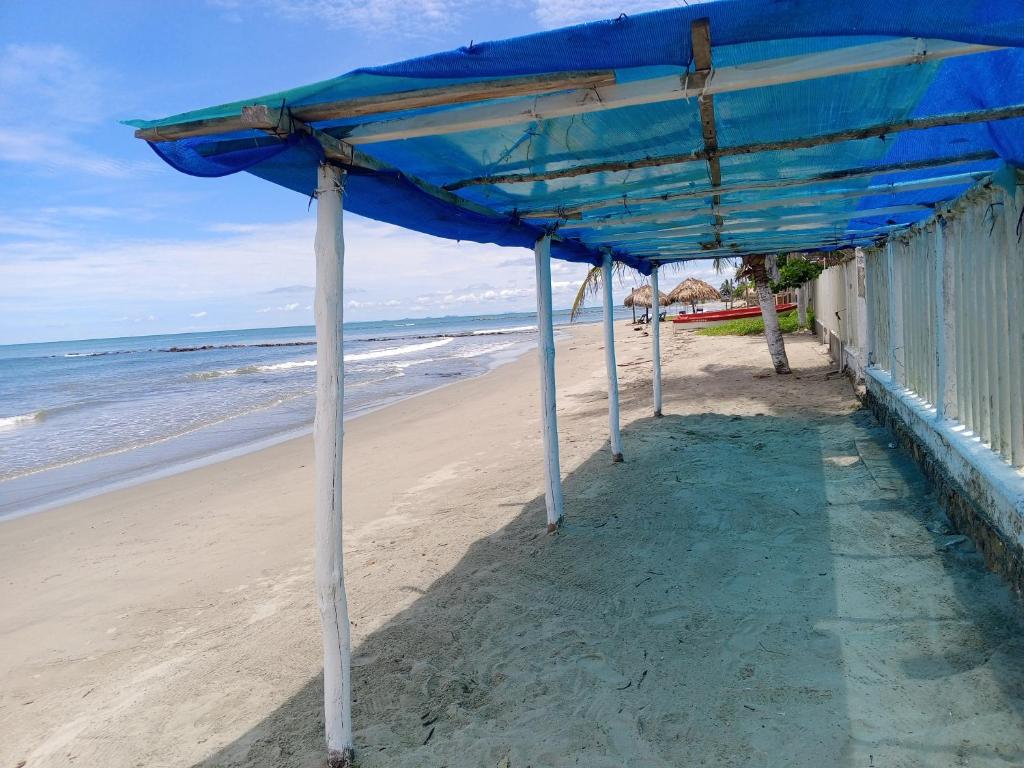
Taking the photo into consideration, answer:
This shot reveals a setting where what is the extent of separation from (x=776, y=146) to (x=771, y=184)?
93cm

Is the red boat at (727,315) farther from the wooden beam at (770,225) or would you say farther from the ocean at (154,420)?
the wooden beam at (770,225)

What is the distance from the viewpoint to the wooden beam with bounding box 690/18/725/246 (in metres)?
1.89

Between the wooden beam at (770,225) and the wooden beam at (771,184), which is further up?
the wooden beam at (770,225)

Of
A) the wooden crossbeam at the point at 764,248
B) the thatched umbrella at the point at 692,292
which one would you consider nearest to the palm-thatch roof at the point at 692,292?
the thatched umbrella at the point at 692,292

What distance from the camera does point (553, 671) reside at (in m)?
3.17

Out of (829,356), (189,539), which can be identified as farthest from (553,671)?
(829,356)

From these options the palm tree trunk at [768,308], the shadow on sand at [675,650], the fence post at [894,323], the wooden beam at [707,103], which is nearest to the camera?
the wooden beam at [707,103]

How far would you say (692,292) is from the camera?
3088cm

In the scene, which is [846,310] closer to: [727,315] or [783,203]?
[783,203]

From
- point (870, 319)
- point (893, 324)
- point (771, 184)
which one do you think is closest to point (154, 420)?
point (870, 319)

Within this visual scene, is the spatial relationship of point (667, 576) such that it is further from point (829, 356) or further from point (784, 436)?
point (829, 356)

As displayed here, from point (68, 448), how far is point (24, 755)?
11986 mm

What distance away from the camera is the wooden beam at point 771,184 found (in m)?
3.48

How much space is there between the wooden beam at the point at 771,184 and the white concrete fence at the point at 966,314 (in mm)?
272
